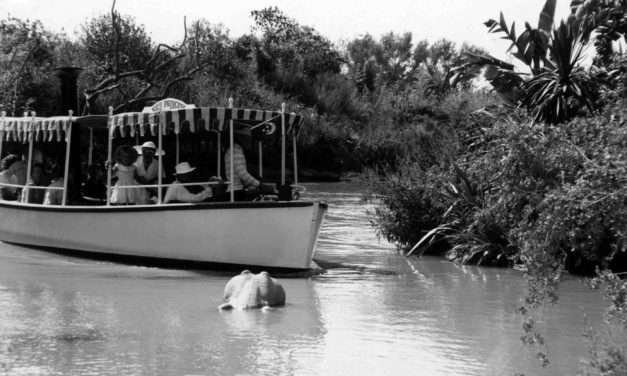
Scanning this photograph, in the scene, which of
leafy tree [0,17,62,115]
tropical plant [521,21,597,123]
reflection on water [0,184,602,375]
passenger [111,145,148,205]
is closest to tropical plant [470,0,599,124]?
tropical plant [521,21,597,123]

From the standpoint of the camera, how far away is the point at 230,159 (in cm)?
1574

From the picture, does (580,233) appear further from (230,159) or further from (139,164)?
(139,164)

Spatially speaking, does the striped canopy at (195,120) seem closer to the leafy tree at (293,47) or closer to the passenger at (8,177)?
the passenger at (8,177)

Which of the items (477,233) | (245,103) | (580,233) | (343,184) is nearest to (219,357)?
(580,233)

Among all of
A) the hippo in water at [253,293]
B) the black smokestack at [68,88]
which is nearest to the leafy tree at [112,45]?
the black smokestack at [68,88]

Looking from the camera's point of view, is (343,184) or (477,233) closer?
(477,233)

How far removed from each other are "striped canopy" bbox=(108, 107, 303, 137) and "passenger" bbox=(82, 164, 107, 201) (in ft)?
5.51

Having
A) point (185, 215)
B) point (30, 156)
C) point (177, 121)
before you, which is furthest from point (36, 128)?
point (185, 215)

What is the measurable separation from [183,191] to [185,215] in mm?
415

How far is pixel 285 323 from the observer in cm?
1179

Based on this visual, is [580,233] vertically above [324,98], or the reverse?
[324,98]

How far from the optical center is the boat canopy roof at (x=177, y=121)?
1571 cm

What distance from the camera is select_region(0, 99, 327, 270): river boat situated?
1539 centimetres

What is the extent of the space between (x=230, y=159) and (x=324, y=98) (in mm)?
41786
